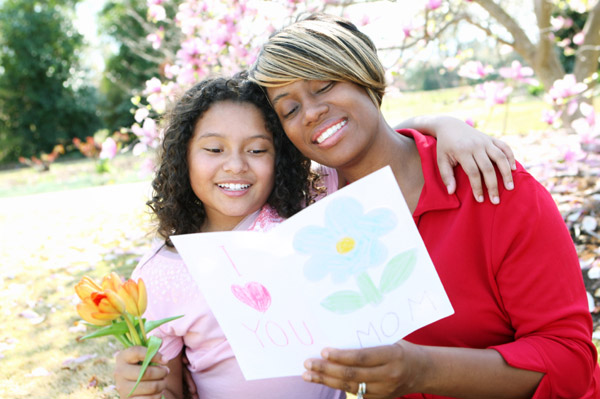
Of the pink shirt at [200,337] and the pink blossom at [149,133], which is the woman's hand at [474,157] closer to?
the pink shirt at [200,337]

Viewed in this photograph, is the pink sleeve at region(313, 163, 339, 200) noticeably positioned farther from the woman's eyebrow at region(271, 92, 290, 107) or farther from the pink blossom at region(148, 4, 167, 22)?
the pink blossom at region(148, 4, 167, 22)

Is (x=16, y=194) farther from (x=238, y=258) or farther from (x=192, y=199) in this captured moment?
(x=238, y=258)

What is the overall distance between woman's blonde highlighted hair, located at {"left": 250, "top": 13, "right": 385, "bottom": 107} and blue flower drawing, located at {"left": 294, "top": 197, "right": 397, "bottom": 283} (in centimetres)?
50

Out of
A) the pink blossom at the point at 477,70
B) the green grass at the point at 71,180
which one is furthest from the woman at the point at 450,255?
the green grass at the point at 71,180

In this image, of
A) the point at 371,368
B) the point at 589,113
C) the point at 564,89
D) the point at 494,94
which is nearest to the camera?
the point at 371,368

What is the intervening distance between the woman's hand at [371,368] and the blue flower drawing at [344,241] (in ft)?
0.50

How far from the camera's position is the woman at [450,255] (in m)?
1.08

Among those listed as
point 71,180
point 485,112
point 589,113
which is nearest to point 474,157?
point 589,113

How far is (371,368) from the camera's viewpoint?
3.29 feet

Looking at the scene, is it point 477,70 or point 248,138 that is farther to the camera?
point 477,70

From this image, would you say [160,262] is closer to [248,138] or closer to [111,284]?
[248,138]

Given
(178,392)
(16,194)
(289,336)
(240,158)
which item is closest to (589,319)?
(289,336)

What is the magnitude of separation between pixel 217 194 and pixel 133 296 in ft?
2.31

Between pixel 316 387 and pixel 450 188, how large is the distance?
32.4 inches
